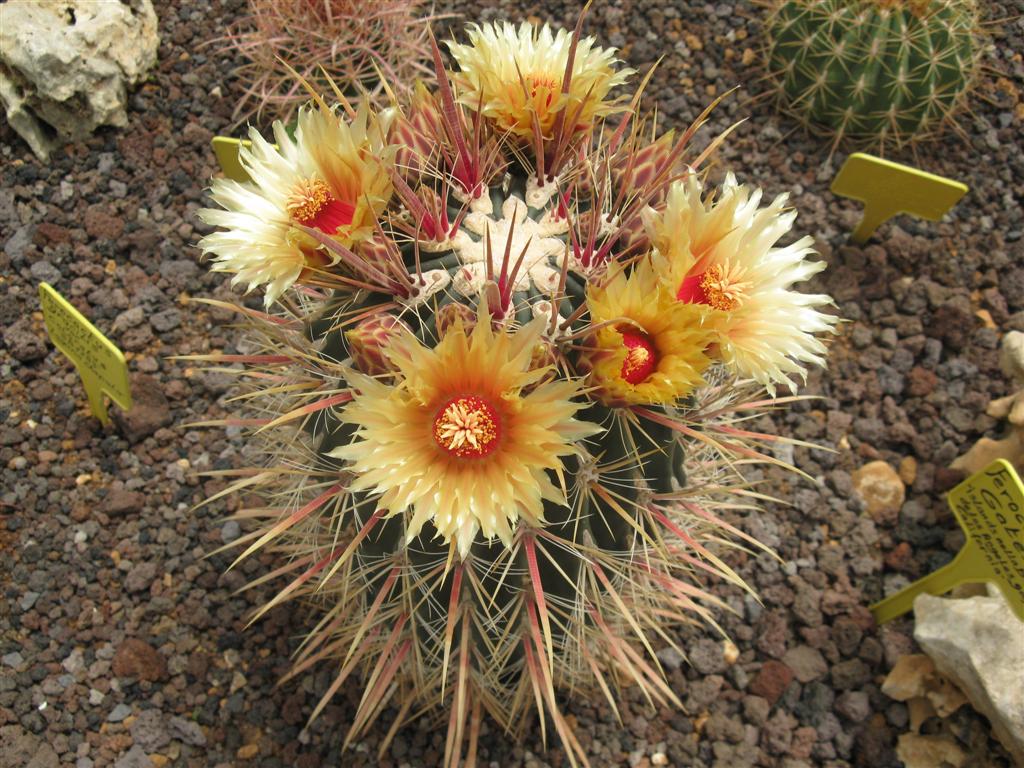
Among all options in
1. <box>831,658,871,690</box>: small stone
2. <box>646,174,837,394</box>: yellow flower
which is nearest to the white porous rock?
<box>831,658,871,690</box>: small stone

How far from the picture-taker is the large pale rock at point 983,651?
1636mm

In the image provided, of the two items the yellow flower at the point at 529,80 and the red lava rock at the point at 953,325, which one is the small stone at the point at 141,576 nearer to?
the yellow flower at the point at 529,80

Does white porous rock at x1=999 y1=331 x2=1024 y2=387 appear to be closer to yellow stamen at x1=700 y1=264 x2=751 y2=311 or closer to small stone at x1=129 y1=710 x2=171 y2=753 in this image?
yellow stamen at x1=700 y1=264 x2=751 y2=311

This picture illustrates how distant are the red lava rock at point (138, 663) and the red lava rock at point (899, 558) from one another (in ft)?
4.73

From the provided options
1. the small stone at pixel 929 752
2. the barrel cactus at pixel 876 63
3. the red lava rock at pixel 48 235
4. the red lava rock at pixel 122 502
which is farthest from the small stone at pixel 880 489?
the red lava rock at pixel 48 235

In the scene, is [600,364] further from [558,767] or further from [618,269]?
[558,767]

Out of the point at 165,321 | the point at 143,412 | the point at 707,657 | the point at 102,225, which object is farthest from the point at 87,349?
the point at 707,657

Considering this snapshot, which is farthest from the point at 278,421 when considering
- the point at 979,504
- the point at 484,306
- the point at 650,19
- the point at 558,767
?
the point at 650,19

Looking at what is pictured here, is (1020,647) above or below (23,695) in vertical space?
below

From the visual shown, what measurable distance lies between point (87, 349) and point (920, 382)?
175 centimetres

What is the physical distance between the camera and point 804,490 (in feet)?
6.71

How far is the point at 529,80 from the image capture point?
47.3 inches

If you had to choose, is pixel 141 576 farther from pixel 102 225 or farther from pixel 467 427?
pixel 467 427

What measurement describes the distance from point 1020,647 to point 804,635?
0.38 m
